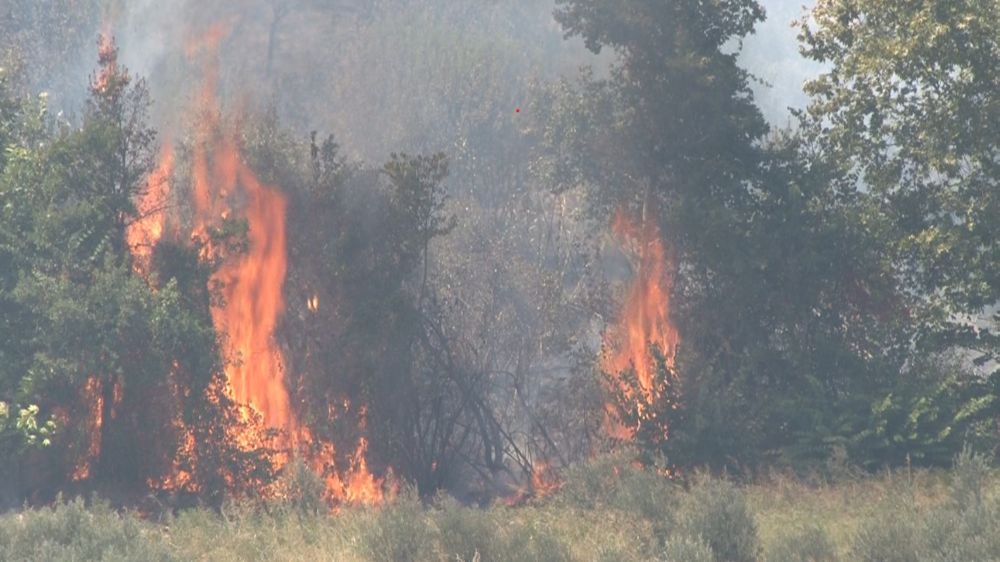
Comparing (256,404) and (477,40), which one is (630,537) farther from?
(477,40)

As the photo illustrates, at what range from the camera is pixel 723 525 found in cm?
1268

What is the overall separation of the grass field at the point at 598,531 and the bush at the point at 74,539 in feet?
0.06

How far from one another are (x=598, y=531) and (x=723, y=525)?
1.99 metres

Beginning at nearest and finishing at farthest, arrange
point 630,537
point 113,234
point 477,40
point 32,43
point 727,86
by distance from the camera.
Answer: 1. point 630,537
2. point 113,234
3. point 727,86
4. point 32,43
5. point 477,40

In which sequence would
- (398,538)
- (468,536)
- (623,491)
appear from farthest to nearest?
(623,491) < (468,536) < (398,538)

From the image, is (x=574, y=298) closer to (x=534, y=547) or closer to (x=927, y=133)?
(x=927, y=133)

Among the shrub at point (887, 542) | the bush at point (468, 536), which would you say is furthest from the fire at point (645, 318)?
the shrub at point (887, 542)

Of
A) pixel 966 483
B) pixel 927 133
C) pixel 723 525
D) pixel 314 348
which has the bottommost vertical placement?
pixel 723 525

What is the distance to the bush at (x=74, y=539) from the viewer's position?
41.0 ft

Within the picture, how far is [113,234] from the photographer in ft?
82.3

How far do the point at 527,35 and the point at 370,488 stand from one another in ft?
122

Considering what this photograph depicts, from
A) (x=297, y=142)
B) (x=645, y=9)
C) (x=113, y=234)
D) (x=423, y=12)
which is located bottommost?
(x=113, y=234)

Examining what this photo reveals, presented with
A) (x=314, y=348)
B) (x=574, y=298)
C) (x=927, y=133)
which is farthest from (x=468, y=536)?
(x=574, y=298)

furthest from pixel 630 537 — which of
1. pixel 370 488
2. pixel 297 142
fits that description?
pixel 297 142
